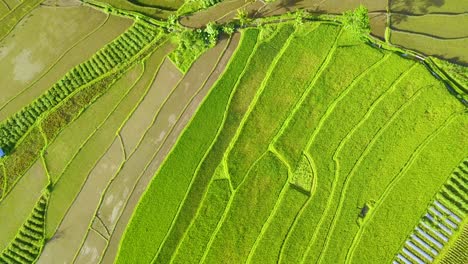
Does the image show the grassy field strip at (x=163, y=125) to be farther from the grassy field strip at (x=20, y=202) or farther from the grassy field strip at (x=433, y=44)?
the grassy field strip at (x=433, y=44)

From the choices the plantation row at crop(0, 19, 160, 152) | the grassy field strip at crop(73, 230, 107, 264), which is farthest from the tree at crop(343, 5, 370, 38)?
the grassy field strip at crop(73, 230, 107, 264)

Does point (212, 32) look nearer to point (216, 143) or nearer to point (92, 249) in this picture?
point (216, 143)

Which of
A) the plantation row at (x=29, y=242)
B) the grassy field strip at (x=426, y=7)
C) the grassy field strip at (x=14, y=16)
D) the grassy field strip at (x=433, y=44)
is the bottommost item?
the plantation row at (x=29, y=242)

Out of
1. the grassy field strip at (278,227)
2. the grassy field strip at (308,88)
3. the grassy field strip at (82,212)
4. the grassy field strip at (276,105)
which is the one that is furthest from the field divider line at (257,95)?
the grassy field strip at (82,212)

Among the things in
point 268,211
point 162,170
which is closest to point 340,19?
point 268,211

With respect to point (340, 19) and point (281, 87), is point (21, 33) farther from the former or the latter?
point (340, 19)

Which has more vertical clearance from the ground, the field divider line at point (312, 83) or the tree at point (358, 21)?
the tree at point (358, 21)

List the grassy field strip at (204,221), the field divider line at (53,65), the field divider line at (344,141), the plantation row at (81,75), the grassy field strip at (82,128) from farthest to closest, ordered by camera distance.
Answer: the field divider line at (53,65) → the plantation row at (81,75) → the grassy field strip at (82,128) → the grassy field strip at (204,221) → the field divider line at (344,141)
